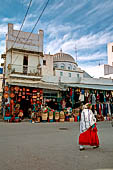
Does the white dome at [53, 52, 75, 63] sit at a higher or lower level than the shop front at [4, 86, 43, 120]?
higher

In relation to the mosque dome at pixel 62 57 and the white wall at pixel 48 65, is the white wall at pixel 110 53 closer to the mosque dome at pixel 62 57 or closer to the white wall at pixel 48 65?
the mosque dome at pixel 62 57

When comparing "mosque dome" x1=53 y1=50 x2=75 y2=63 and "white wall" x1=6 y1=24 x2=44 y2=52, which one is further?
"mosque dome" x1=53 y1=50 x2=75 y2=63

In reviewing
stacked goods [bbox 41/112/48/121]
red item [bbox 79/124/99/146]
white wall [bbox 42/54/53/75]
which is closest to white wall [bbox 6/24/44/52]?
stacked goods [bbox 41/112/48/121]

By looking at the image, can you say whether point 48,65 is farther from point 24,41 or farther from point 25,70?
point 25,70

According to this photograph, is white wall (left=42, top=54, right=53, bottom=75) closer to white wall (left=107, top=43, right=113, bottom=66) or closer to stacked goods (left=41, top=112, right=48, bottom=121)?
white wall (left=107, top=43, right=113, bottom=66)

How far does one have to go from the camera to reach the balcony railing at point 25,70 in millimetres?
18316

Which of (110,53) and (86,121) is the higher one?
(110,53)

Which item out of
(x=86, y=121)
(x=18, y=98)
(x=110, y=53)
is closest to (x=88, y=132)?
(x=86, y=121)

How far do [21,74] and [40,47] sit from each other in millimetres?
5086

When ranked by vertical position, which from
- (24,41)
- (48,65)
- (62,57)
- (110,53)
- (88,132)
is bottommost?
(88,132)

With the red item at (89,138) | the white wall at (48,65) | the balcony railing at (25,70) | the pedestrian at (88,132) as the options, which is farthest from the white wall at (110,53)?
the red item at (89,138)

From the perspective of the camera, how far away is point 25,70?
63.5ft

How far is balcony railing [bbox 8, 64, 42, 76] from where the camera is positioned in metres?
18.3

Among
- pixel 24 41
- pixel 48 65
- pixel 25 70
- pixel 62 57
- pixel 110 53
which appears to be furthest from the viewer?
pixel 110 53
